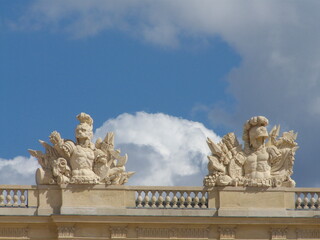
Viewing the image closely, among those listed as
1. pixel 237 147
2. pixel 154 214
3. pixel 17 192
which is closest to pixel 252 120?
pixel 237 147

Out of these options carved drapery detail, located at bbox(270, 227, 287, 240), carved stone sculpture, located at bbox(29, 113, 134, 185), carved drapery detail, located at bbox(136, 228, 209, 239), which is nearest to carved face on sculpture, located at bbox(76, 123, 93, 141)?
carved stone sculpture, located at bbox(29, 113, 134, 185)

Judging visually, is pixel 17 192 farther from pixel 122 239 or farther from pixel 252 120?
pixel 252 120

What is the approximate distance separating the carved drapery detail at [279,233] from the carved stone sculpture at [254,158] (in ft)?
5.33

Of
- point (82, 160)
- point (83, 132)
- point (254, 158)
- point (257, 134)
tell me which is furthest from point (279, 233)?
point (83, 132)

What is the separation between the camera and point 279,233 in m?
61.8

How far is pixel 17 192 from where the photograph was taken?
2400 inches

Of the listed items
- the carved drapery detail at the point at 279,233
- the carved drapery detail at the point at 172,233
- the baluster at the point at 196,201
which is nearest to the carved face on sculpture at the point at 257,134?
the baluster at the point at 196,201

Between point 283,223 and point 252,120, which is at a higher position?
point 252,120

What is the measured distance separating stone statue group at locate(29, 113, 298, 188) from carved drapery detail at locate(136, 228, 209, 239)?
71.0 inches

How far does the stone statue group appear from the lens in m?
61.2

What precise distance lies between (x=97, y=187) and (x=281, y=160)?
22.5 ft

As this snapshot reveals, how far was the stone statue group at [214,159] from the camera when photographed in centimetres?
6116

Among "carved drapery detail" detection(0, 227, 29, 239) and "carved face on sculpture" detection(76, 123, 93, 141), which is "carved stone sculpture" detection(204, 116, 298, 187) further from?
"carved drapery detail" detection(0, 227, 29, 239)

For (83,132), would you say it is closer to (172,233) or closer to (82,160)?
(82,160)
